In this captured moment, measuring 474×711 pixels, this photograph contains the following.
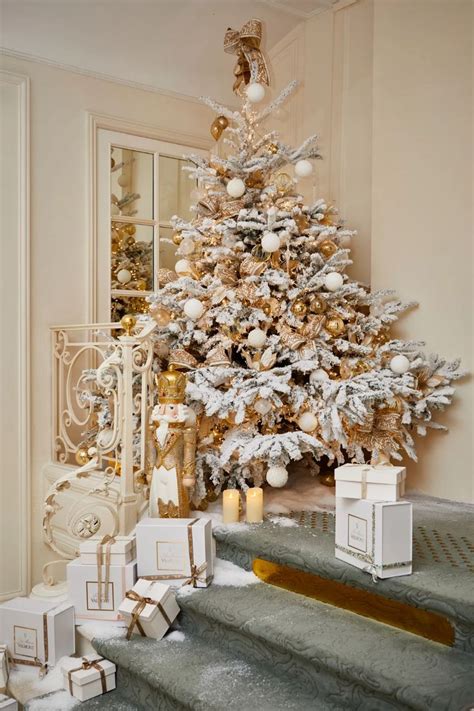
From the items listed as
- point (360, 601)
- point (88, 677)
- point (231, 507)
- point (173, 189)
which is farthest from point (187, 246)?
point (88, 677)

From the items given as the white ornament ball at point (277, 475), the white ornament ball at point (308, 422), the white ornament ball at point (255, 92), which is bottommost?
the white ornament ball at point (277, 475)

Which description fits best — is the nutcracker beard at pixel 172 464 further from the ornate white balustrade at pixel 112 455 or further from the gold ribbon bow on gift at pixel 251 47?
the gold ribbon bow on gift at pixel 251 47

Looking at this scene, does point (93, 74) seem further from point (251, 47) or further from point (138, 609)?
point (138, 609)

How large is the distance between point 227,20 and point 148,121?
80 centimetres

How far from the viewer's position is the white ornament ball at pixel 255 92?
10.8 feet

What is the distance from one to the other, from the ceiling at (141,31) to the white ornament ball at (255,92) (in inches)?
27.4

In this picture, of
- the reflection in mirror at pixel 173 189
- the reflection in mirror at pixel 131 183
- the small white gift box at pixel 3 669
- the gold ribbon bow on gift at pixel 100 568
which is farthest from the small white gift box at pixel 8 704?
the reflection in mirror at pixel 173 189

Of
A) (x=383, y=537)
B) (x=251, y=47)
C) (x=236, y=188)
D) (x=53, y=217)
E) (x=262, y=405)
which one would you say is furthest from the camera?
(x=53, y=217)

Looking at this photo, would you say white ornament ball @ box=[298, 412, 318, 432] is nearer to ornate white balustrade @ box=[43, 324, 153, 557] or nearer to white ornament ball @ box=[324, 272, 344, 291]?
white ornament ball @ box=[324, 272, 344, 291]

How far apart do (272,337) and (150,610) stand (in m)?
1.33

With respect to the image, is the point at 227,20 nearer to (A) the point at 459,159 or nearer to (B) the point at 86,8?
(B) the point at 86,8

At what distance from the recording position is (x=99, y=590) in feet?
8.32

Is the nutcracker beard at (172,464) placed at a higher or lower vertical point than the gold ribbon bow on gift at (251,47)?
lower

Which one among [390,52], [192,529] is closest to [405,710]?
[192,529]
